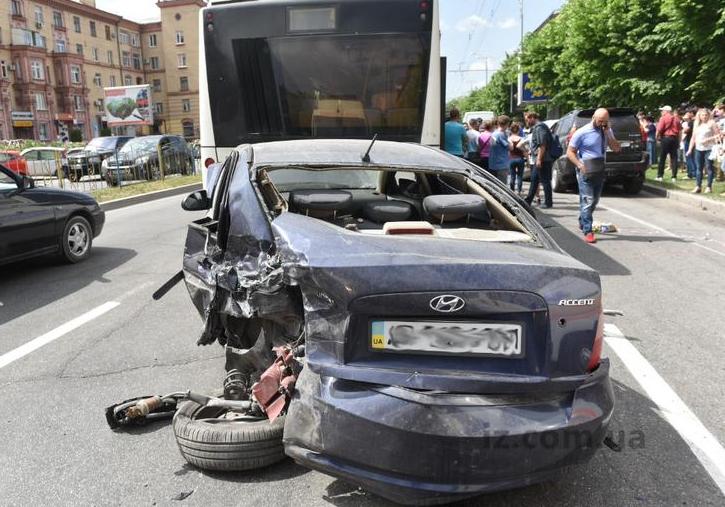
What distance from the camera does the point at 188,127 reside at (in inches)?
3305

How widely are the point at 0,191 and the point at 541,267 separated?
21.0ft

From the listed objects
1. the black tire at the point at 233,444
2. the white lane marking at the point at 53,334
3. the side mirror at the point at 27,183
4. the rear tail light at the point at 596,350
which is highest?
the side mirror at the point at 27,183

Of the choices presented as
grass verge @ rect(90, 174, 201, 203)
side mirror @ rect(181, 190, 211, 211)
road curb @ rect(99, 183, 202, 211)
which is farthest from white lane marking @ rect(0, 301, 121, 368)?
grass verge @ rect(90, 174, 201, 203)

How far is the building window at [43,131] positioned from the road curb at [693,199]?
66372 mm

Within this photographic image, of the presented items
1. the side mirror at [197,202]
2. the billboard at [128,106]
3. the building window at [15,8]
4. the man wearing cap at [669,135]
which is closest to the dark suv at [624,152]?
the man wearing cap at [669,135]

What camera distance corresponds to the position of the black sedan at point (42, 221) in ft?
22.0

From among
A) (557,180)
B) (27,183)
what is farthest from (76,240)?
(557,180)

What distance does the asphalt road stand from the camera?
9.12 feet

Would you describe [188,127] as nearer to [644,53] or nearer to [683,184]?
[644,53]

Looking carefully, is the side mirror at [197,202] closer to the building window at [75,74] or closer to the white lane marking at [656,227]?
the white lane marking at [656,227]

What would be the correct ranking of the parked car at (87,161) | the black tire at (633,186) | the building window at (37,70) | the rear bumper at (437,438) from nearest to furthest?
1. the rear bumper at (437,438)
2. the black tire at (633,186)
3. the parked car at (87,161)
4. the building window at (37,70)

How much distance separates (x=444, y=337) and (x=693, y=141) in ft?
44.2

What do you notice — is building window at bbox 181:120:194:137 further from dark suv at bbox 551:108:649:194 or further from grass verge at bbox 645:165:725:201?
dark suv at bbox 551:108:649:194

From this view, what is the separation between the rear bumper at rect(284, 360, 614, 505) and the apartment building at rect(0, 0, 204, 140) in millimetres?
69586
